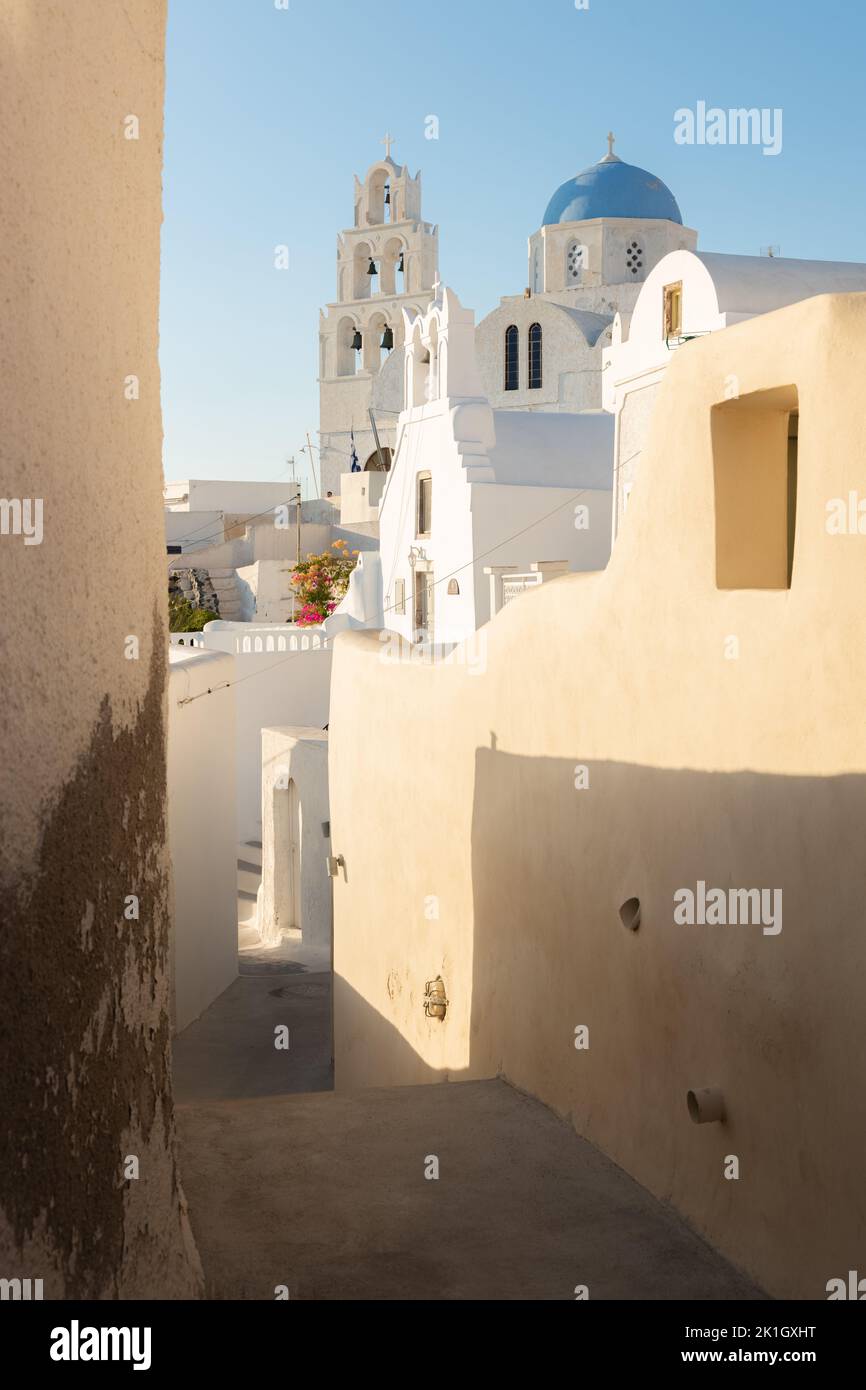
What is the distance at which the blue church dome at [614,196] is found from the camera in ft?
129

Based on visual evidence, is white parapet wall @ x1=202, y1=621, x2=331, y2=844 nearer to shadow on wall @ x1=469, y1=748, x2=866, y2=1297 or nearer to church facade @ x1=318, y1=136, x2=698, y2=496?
church facade @ x1=318, y1=136, x2=698, y2=496

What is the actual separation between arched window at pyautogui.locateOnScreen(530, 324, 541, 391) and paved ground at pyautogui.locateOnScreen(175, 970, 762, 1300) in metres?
30.8

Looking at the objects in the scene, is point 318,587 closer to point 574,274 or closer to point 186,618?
point 186,618

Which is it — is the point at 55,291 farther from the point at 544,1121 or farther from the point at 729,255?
the point at 729,255

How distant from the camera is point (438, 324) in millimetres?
22828

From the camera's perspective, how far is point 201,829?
487 inches

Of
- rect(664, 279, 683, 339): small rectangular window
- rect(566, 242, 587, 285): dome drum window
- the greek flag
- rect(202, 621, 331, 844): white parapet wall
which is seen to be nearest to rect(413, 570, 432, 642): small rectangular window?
rect(202, 621, 331, 844): white parapet wall

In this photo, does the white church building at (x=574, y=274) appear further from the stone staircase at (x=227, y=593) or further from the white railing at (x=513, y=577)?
the white railing at (x=513, y=577)

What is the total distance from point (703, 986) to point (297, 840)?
11.7 meters

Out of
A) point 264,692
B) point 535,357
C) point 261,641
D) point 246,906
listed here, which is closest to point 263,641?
point 261,641

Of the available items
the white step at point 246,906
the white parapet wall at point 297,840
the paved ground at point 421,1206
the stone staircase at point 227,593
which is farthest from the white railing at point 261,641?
the paved ground at point 421,1206

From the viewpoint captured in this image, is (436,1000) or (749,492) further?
(436,1000)

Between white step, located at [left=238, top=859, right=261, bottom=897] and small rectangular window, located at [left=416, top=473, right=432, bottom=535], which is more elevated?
small rectangular window, located at [left=416, top=473, right=432, bottom=535]

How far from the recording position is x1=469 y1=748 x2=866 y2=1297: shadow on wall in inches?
148
